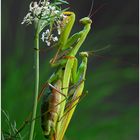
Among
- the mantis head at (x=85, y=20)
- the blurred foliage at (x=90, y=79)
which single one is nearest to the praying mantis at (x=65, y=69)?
the mantis head at (x=85, y=20)

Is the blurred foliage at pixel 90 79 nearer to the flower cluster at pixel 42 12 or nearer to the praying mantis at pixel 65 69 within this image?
the praying mantis at pixel 65 69

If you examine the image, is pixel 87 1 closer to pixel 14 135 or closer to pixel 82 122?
pixel 82 122

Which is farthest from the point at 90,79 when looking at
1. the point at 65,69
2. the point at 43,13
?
the point at 43,13

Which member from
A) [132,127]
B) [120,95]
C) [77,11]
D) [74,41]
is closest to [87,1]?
[77,11]

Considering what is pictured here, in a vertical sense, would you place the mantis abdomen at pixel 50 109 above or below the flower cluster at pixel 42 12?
below

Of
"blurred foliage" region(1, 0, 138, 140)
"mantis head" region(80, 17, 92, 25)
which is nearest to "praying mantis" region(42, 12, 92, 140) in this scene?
"mantis head" region(80, 17, 92, 25)

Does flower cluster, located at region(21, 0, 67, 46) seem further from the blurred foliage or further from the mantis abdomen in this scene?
the blurred foliage

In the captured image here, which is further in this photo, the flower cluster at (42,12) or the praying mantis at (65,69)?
the praying mantis at (65,69)

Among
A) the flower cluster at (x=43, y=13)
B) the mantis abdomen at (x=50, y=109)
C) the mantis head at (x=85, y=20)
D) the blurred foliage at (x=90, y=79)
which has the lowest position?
the blurred foliage at (x=90, y=79)

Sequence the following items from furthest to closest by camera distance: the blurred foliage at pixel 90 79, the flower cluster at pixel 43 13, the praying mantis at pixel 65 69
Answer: the blurred foliage at pixel 90 79, the praying mantis at pixel 65 69, the flower cluster at pixel 43 13

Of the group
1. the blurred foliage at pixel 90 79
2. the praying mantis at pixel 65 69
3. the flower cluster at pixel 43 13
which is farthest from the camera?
the blurred foliage at pixel 90 79
